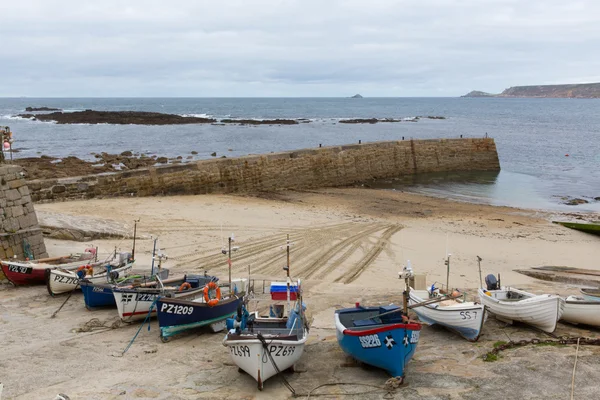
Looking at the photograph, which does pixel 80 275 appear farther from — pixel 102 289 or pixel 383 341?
pixel 383 341

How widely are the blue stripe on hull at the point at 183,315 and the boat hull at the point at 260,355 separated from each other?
1997 mm

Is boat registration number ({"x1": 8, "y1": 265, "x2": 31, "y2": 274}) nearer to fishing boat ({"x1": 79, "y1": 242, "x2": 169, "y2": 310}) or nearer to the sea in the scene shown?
fishing boat ({"x1": 79, "y1": 242, "x2": 169, "y2": 310})

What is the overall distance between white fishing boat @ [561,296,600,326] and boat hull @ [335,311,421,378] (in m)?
3.78

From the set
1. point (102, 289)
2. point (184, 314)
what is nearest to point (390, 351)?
point (184, 314)

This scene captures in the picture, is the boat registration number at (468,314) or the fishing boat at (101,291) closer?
the boat registration number at (468,314)

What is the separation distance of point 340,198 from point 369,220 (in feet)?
18.0

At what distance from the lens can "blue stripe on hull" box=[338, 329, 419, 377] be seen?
842 cm

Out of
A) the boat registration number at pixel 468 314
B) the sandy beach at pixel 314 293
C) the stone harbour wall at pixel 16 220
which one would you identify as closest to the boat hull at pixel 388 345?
the sandy beach at pixel 314 293

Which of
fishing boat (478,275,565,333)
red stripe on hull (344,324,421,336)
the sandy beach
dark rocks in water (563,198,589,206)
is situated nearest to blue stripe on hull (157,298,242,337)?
the sandy beach

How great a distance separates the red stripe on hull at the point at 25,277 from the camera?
43.9 ft

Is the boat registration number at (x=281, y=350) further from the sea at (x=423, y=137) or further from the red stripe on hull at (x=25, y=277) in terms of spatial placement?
the sea at (x=423, y=137)

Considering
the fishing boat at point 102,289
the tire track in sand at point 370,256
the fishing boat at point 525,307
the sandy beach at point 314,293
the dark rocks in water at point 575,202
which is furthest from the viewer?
the dark rocks in water at point 575,202

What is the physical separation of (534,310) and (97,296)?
8.70 metres

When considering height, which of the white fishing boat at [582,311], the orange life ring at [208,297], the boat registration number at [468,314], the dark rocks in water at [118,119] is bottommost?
the white fishing boat at [582,311]
